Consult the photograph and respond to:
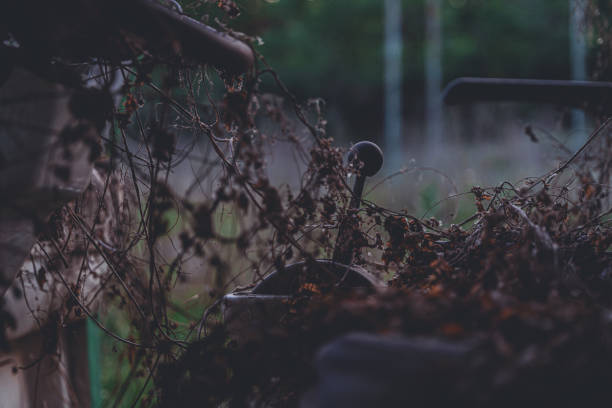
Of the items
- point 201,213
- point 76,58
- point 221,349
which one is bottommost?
point 221,349

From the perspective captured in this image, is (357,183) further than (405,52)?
No

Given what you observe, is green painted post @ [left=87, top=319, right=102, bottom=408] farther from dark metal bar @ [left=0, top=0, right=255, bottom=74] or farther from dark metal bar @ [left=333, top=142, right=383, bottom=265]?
dark metal bar @ [left=0, top=0, right=255, bottom=74]

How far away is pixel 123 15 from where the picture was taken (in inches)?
36.1

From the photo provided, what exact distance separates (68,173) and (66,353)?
5.05ft

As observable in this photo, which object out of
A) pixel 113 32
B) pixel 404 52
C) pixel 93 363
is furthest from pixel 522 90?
pixel 404 52

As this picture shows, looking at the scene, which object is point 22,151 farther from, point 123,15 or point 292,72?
point 292,72

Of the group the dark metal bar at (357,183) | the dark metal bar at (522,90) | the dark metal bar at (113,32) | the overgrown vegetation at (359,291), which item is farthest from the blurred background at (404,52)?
the dark metal bar at (113,32)

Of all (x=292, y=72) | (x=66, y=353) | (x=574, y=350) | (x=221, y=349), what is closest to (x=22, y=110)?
(x=221, y=349)

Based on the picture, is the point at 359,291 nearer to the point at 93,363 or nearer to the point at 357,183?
the point at 357,183

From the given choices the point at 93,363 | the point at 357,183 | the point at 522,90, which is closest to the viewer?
the point at 357,183

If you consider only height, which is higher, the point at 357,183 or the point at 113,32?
the point at 113,32

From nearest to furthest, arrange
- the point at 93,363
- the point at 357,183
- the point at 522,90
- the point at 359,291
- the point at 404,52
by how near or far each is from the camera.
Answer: the point at 359,291
the point at 357,183
the point at 522,90
the point at 93,363
the point at 404,52

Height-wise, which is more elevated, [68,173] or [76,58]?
[76,58]

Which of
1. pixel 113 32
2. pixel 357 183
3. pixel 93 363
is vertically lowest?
pixel 93 363
